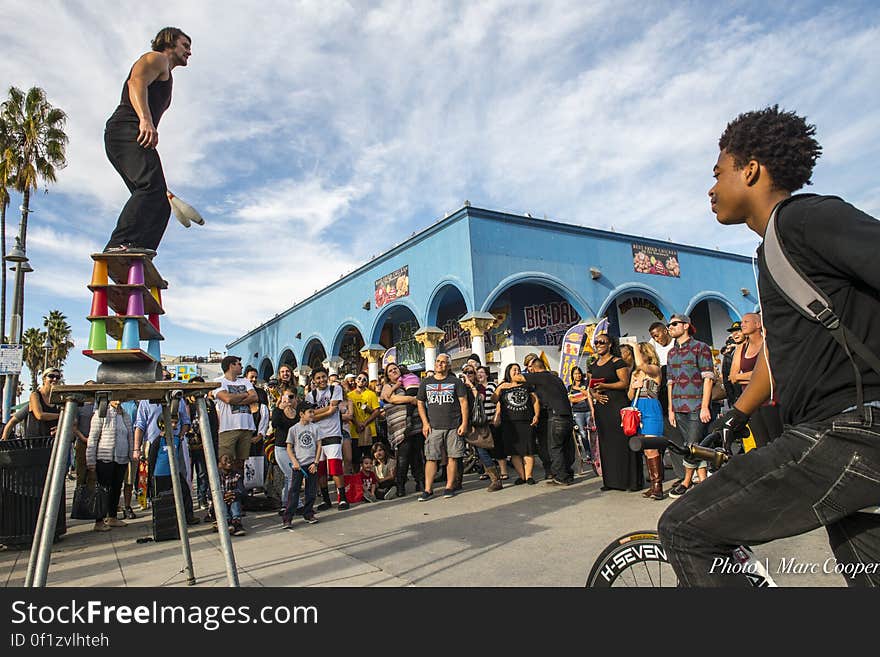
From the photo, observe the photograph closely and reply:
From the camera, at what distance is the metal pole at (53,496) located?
2.13m

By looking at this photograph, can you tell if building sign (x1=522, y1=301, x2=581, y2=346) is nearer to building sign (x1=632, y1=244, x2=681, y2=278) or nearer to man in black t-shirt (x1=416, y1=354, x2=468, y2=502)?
building sign (x1=632, y1=244, x2=681, y2=278)

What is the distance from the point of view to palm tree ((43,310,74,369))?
42.9 metres

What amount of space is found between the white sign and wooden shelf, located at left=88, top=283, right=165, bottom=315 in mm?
11763

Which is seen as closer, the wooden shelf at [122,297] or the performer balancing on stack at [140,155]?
the wooden shelf at [122,297]

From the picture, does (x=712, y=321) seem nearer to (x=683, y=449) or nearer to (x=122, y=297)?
(x=683, y=449)

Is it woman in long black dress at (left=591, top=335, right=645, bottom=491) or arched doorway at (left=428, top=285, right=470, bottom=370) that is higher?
arched doorway at (left=428, top=285, right=470, bottom=370)

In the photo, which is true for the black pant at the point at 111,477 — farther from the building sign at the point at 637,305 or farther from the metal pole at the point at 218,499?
the building sign at the point at 637,305

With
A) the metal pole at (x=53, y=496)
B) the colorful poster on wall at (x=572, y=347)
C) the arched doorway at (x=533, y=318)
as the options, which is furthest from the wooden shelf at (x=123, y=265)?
the arched doorway at (x=533, y=318)

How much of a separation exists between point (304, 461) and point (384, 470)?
1711 mm

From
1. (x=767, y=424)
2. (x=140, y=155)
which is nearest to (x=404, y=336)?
(x=767, y=424)

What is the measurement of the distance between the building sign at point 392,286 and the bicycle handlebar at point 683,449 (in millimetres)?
18933

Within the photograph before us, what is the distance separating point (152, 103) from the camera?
336 cm

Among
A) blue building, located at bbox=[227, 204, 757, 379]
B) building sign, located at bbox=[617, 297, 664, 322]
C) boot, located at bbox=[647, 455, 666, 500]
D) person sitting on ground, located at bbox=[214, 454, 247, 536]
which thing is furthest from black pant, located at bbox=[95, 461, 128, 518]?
building sign, located at bbox=[617, 297, 664, 322]
